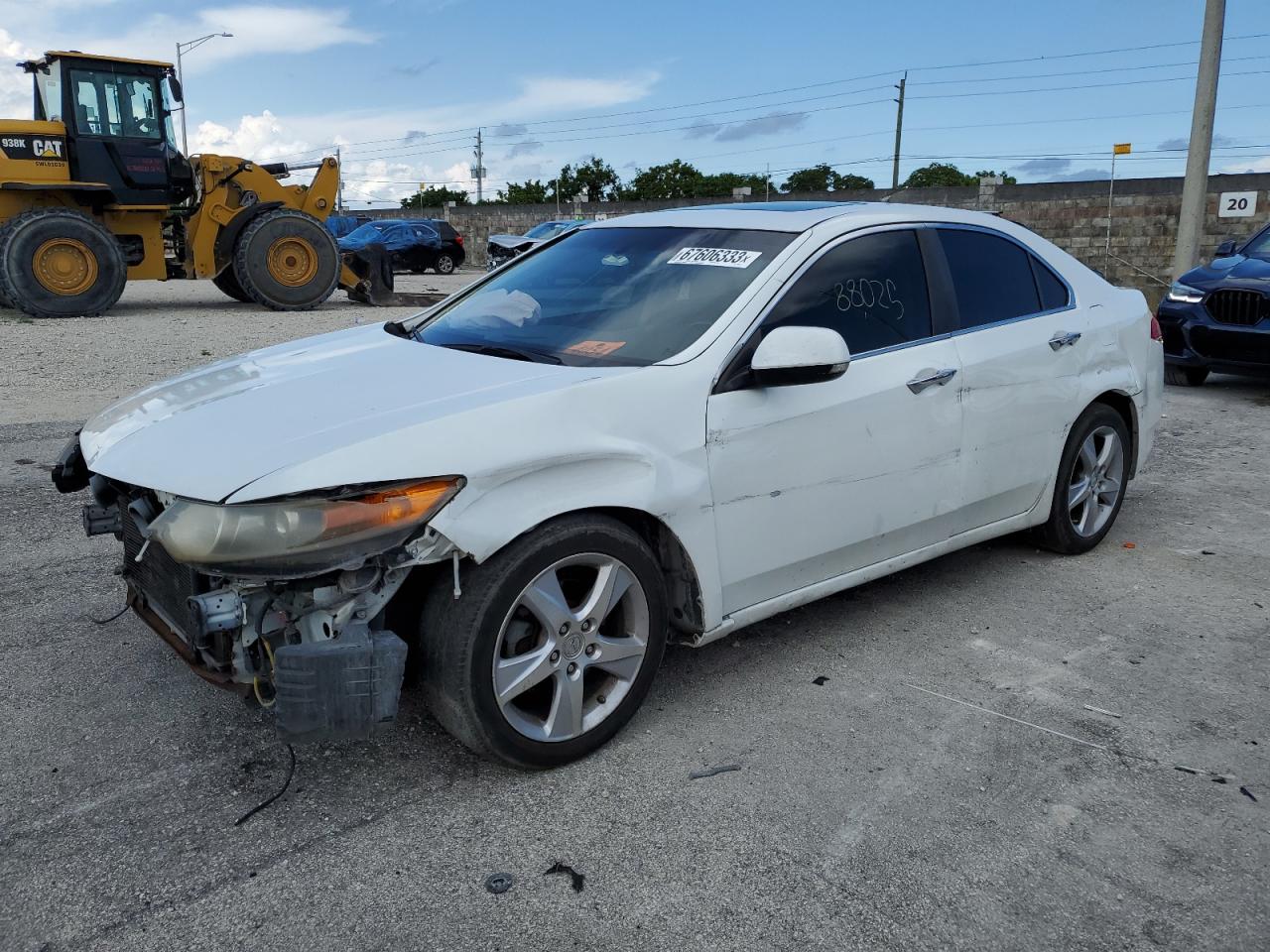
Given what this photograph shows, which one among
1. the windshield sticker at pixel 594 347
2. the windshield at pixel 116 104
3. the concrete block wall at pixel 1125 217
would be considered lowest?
the windshield sticker at pixel 594 347

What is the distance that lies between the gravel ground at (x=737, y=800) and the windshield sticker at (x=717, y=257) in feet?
4.59

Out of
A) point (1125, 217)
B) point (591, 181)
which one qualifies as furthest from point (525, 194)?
point (1125, 217)

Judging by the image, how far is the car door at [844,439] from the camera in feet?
10.9

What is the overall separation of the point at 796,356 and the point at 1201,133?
16.9 meters

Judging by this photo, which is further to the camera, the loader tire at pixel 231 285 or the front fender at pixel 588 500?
the loader tire at pixel 231 285

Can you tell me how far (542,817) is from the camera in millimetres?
2830

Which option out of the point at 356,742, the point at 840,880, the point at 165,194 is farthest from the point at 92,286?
the point at 840,880

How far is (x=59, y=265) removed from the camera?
47.8 ft

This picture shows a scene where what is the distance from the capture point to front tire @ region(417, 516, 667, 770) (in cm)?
278

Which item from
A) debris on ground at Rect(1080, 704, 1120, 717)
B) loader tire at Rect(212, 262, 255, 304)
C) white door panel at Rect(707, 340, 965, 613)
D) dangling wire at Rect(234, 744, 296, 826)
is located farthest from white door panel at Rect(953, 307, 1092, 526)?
loader tire at Rect(212, 262, 255, 304)

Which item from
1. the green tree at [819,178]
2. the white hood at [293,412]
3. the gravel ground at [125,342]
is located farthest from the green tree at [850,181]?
the white hood at [293,412]

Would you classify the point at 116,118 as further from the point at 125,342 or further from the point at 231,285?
A: the point at 125,342

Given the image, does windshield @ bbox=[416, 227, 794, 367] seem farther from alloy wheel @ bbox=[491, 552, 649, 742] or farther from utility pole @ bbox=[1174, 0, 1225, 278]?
utility pole @ bbox=[1174, 0, 1225, 278]

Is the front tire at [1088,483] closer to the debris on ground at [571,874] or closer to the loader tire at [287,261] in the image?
the debris on ground at [571,874]
